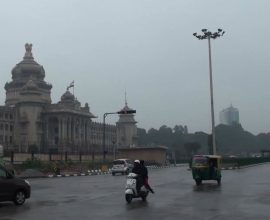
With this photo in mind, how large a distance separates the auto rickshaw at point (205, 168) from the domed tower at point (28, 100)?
8542 cm

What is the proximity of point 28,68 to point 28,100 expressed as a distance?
12.4m

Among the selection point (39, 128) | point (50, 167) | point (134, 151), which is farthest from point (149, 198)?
point (39, 128)

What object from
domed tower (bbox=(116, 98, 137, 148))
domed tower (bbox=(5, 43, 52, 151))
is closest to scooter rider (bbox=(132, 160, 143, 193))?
domed tower (bbox=(5, 43, 52, 151))

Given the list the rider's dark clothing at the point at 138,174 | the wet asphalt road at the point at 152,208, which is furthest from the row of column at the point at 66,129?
the rider's dark clothing at the point at 138,174

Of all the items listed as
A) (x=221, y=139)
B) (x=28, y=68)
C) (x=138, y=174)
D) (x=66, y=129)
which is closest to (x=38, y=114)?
(x=66, y=129)

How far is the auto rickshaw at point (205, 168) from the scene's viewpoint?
25062mm

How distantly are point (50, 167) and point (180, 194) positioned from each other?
1132 inches

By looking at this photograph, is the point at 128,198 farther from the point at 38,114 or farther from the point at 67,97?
the point at 67,97

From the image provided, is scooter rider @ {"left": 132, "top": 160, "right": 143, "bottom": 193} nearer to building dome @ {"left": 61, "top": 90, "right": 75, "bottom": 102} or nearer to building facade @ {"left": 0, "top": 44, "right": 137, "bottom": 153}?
building facade @ {"left": 0, "top": 44, "right": 137, "bottom": 153}

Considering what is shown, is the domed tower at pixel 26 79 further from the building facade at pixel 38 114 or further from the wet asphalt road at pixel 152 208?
the wet asphalt road at pixel 152 208

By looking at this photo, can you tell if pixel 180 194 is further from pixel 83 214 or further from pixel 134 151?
pixel 134 151

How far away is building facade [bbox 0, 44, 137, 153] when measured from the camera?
11231cm

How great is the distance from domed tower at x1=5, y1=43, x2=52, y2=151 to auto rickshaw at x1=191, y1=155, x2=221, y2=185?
85.4 m

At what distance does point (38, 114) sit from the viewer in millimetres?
A: 115188
